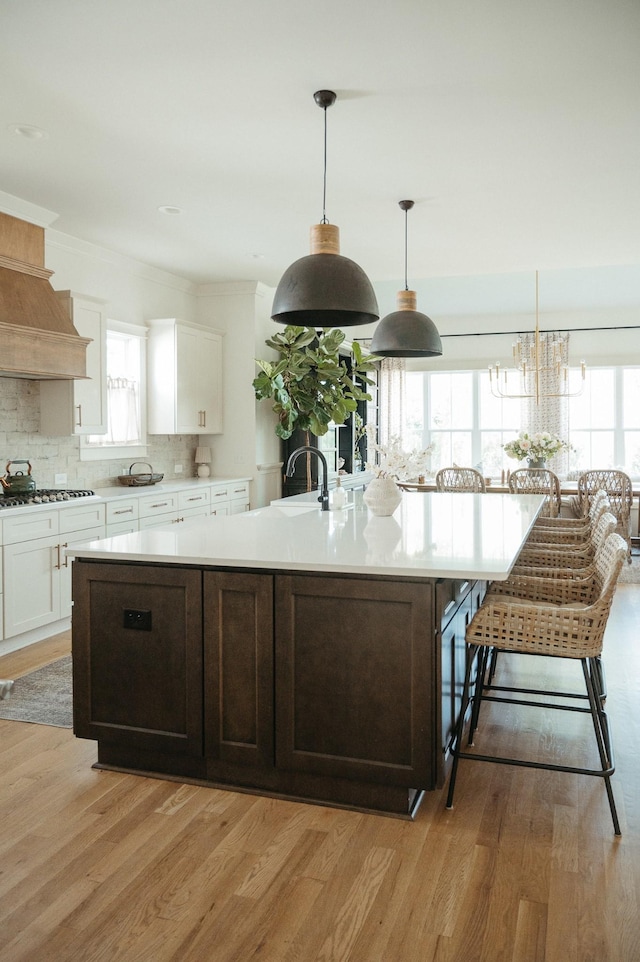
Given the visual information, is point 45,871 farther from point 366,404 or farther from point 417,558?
point 366,404

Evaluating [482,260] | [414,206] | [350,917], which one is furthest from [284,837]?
[482,260]

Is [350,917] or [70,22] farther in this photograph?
[70,22]

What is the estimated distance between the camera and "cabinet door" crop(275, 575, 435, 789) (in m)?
2.46

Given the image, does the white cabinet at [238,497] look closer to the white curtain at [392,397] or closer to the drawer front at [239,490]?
the drawer front at [239,490]

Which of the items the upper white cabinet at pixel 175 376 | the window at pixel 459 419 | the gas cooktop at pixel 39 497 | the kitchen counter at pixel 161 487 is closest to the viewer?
the gas cooktop at pixel 39 497

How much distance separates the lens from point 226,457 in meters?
7.46

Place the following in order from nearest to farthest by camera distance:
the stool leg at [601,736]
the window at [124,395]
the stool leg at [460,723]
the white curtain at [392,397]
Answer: the stool leg at [601,736] < the stool leg at [460,723] < the window at [124,395] < the white curtain at [392,397]

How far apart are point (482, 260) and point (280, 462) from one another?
285 cm

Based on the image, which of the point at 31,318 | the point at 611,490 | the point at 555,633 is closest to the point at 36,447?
the point at 31,318

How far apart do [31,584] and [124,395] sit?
223cm

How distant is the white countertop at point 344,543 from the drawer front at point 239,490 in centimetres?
287

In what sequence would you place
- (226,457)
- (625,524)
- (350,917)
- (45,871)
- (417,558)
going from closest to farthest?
(350,917) < (45,871) < (417,558) < (625,524) < (226,457)

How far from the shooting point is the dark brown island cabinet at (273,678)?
2484 millimetres

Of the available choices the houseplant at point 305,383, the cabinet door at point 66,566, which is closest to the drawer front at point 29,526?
the cabinet door at point 66,566
